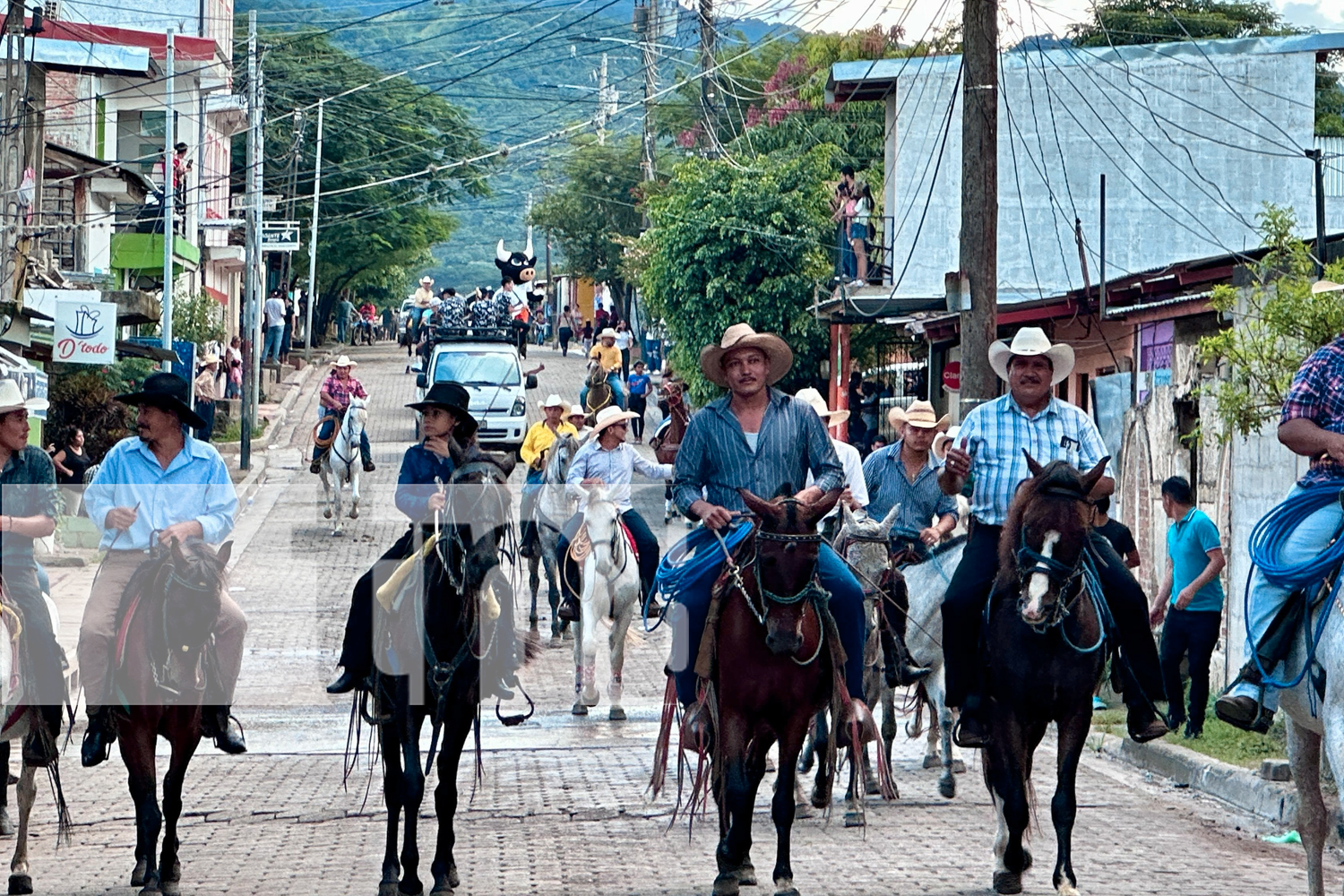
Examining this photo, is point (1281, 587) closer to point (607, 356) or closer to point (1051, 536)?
point (1051, 536)

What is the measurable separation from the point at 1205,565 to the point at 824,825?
485 centimetres

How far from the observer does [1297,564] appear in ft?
24.2

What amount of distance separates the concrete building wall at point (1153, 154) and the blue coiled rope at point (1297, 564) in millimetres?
23584

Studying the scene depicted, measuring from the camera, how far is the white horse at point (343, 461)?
92.6 feet

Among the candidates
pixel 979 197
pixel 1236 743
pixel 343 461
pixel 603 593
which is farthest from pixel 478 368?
pixel 1236 743

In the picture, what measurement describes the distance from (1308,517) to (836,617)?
7.42 feet

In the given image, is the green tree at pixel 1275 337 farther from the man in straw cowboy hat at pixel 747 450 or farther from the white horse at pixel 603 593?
the white horse at pixel 603 593

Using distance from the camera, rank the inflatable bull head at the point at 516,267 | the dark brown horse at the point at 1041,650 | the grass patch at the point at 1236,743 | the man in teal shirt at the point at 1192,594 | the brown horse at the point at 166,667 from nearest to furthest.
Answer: the dark brown horse at the point at 1041,650
the brown horse at the point at 166,667
the grass patch at the point at 1236,743
the man in teal shirt at the point at 1192,594
the inflatable bull head at the point at 516,267

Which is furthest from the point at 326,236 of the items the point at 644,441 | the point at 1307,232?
the point at 1307,232

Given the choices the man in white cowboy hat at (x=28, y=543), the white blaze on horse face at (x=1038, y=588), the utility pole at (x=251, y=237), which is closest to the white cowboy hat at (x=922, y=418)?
the white blaze on horse face at (x=1038, y=588)

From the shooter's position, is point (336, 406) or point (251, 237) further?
point (251, 237)

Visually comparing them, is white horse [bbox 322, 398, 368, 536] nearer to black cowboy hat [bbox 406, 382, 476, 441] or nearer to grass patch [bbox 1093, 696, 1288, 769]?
grass patch [bbox 1093, 696, 1288, 769]

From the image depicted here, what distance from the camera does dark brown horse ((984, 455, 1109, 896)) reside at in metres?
8.06

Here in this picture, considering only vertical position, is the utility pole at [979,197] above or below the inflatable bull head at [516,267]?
below
